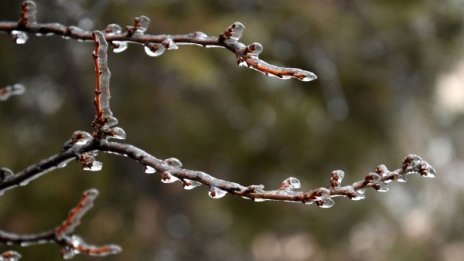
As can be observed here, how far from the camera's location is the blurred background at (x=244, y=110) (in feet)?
12.8

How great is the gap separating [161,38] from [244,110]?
366cm

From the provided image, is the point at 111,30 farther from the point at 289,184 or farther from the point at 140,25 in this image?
the point at 289,184

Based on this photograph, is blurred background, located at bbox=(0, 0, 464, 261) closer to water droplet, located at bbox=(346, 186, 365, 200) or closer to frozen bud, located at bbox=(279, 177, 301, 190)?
frozen bud, located at bbox=(279, 177, 301, 190)

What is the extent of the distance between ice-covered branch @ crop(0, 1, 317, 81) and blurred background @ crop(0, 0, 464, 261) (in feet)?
6.54

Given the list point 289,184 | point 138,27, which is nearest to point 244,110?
point 138,27

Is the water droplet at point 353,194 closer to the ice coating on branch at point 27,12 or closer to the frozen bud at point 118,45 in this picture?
→ the frozen bud at point 118,45

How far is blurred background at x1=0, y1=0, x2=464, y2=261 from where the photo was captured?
391 centimetres

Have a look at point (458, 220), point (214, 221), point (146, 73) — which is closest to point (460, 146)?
point (458, 220)

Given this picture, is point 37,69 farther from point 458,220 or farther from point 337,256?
point 458,220

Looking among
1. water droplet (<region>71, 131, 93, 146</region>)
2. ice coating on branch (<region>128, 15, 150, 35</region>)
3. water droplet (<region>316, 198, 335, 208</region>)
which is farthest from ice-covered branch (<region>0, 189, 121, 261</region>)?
water droplet (<region>316, 198, 335, 208</region>)

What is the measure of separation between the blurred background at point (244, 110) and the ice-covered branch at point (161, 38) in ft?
6.54

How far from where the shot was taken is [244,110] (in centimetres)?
482

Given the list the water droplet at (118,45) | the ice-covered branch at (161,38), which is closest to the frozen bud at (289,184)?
the ice-covered branch at (161,38)

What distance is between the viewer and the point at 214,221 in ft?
22.9
